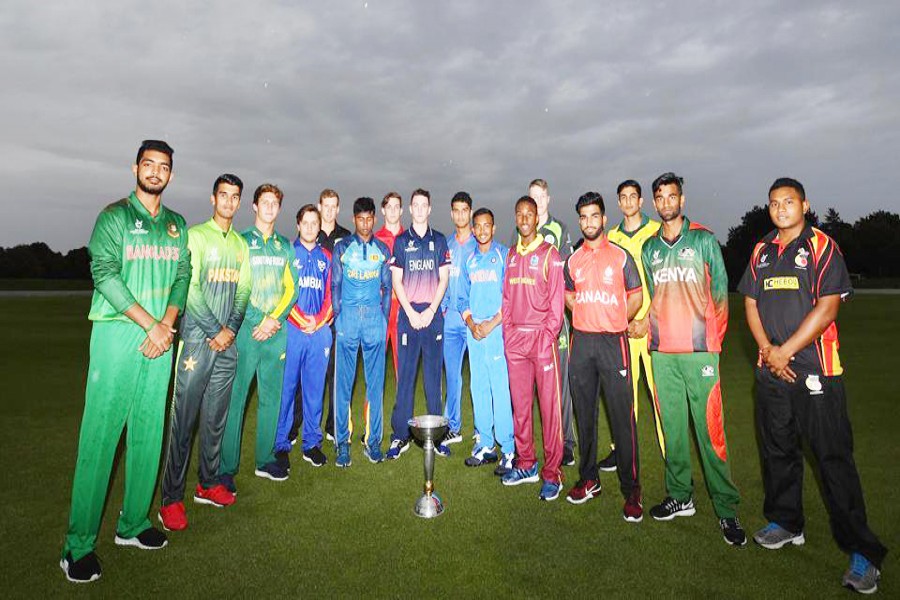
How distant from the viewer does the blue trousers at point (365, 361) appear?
17.7 ft

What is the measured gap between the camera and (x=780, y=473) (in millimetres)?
3654

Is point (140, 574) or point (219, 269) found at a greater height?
point (219, 269)

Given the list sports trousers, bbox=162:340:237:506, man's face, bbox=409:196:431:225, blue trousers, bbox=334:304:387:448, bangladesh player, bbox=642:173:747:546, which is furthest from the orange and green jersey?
sports trousers, bbox=162:340:237:506

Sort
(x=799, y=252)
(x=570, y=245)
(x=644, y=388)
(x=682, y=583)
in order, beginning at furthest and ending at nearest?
(x=644, y=388), (x=570, y=245), (x=799, y=252), (x=682, y=583)

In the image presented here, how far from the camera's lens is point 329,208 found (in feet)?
20.5

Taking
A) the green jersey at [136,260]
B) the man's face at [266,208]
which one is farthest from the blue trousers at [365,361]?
the green jersey at [136,260]

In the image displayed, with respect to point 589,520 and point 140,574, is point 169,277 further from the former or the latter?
point 589,520

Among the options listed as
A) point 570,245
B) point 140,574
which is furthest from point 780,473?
point 140,574

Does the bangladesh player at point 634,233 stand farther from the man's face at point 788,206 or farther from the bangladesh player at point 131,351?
the bangladesh player at point 131,351

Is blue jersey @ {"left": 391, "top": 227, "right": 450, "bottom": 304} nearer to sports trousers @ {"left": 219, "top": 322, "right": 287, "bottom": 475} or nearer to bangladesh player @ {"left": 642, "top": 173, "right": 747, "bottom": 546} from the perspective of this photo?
sports trousers @ {"left": 219, "top": 322, "right": 287, "bottom": 475}

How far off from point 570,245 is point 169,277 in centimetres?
401

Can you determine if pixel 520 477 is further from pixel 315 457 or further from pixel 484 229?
pixel 484 229

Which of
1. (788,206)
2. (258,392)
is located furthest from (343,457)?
(788,206)

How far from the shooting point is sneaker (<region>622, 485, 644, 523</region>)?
4.05 meters
